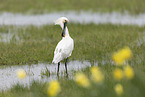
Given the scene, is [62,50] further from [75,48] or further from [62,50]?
[75,48]

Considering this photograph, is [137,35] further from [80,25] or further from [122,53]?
[122,53]

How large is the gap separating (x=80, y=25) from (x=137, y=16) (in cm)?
663

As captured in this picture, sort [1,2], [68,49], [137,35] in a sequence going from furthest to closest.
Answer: [1,2], [137,35], [68,49]

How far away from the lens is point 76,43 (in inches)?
487

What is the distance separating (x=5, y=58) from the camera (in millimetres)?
10508

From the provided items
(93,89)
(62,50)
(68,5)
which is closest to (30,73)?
(62,50)

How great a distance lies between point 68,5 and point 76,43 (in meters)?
16.1

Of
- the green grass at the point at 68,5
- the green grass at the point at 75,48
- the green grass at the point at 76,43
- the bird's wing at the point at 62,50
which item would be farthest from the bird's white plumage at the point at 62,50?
the green grass at the point at 68,5

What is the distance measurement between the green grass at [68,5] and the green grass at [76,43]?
8938 millimetres

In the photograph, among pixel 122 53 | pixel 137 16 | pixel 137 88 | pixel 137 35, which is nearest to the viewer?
pixel 122 53

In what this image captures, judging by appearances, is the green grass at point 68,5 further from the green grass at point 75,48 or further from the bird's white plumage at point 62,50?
the bird's white plumage at point 62,50

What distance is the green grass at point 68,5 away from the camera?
25.3 meters

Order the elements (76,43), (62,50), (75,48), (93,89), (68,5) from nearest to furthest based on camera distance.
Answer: (93,89), (62,50), (75,48), (76,43), (68,5)

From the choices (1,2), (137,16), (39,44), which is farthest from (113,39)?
(1,2)
